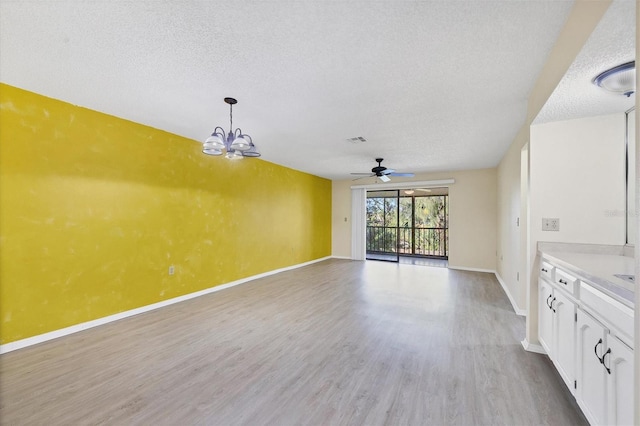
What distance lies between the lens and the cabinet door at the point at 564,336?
5.58ft

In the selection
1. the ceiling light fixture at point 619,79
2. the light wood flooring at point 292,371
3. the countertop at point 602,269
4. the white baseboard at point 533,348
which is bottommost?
the light wood flooring at point 292,371

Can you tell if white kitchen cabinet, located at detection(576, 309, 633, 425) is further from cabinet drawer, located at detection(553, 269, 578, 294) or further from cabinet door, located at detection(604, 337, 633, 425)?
cabinet drawer, located at detection(553, 269, 578, 294)

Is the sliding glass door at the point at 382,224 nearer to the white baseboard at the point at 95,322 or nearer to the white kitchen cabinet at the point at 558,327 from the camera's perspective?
the white baseboard at the point at 95,322

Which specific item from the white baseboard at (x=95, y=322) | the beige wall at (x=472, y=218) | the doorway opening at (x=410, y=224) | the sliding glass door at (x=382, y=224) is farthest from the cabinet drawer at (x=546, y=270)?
the sliding glass door at (x=382, y=224)

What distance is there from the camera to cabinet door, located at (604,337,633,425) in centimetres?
113

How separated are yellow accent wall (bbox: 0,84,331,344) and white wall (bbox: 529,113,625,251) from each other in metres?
4.23

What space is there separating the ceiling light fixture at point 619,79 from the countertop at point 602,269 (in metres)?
1.13

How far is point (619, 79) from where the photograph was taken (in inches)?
62.2

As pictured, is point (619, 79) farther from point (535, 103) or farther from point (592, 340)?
point (592, 340)

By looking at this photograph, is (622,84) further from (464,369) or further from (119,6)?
(119,6)

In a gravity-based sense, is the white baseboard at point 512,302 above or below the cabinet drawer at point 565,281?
below

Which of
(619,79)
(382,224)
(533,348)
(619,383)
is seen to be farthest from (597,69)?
(382,224)

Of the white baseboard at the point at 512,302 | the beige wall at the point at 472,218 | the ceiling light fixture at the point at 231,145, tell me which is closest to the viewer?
the ceiling light fixture at the point at 231,145

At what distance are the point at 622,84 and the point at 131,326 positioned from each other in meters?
4.70
